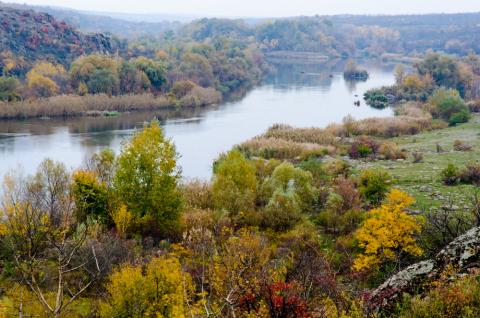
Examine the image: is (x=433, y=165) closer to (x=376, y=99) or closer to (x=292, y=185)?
(x=292, y=185)

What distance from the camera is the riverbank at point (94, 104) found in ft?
155

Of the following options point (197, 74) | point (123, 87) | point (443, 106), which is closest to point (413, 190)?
point (443, 106)

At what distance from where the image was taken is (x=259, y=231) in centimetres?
1816

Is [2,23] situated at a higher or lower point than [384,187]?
higher

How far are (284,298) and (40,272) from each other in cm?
910

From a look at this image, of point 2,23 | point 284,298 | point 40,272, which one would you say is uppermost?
point 2,23

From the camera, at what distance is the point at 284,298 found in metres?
8.16

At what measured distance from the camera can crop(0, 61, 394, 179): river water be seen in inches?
1337

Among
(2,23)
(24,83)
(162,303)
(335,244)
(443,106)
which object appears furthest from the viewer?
(2,23)

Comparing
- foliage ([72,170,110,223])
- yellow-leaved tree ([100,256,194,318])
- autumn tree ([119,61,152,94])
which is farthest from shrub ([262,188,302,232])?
autumn tree ([119,61,152,94])

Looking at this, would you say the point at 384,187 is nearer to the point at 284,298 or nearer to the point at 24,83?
the point at 284,298

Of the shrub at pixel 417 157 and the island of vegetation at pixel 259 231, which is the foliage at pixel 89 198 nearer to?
the island of vegetation at pixel 259 231

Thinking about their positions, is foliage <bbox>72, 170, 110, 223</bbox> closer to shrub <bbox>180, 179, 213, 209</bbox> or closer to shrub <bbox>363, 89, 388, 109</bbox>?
shrub <bbox>180, 179, 213, 209</bbox>

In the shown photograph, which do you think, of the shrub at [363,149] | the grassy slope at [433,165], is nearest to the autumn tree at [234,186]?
the grassy slope at [433,165]
